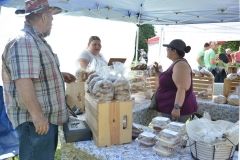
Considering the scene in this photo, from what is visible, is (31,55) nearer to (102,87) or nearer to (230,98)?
(102,87)

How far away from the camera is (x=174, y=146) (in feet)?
3.96

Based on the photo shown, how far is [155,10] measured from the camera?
412cm

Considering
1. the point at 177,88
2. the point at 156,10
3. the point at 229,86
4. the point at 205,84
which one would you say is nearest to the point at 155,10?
the point at 156,10

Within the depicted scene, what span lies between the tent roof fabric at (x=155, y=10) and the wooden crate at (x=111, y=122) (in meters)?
2.12

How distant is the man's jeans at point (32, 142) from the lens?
1327mm

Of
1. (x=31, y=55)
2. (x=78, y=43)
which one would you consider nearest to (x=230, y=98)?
(x=31, y=55)

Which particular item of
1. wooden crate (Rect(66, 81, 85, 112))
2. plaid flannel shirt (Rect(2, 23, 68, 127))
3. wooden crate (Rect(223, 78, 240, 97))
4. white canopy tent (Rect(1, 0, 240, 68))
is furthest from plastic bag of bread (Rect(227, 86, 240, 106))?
plaid flannel shirt (Rect(2, 23, 68, 127))

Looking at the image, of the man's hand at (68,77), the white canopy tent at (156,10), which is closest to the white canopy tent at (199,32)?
the white canopy tent at (156,10)

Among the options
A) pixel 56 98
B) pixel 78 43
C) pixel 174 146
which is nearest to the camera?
pixel 174 146

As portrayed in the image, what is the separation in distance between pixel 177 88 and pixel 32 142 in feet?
3.99

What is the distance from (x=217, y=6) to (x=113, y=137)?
3028 mm

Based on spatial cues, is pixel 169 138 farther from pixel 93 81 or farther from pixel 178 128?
pixel 93 81

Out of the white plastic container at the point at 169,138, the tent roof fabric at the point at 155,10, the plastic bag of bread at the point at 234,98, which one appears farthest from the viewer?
the tent roof fabric at the point at 155,10

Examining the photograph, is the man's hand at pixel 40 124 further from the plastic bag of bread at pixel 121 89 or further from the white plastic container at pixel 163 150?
the white plastic container at pixel 163 150
